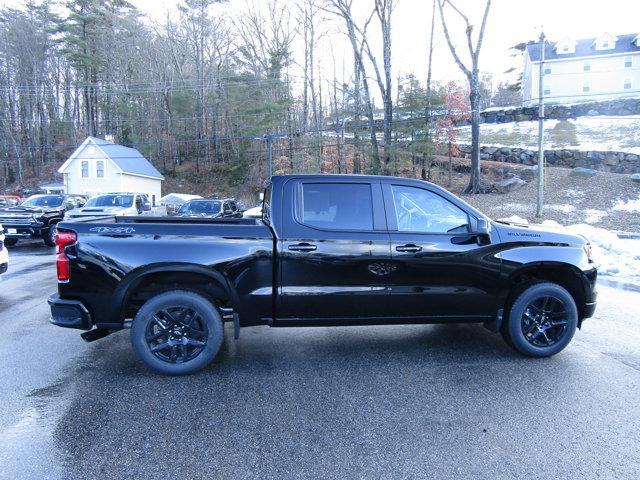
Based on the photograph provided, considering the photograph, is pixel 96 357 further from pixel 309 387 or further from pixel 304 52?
pixel 304 52

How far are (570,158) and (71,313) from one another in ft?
106

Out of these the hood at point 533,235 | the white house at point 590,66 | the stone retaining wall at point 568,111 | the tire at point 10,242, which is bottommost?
the tire at point 10,242

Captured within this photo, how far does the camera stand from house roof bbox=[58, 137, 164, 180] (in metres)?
39.8

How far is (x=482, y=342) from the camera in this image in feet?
17.2

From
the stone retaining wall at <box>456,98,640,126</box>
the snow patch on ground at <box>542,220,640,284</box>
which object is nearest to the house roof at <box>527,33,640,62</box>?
the stone retaining wall at <box>456,98,640,126</box>

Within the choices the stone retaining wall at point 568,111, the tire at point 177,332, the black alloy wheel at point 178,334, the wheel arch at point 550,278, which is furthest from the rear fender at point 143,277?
the stone retaining wall at point 568,111

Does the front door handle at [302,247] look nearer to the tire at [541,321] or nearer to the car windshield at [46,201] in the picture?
the tire at [541,321]

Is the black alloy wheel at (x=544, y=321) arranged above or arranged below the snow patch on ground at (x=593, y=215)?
below

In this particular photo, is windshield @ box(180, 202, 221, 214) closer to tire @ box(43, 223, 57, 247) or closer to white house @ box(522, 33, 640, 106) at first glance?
tire @ box(43, 223, 57, 247)

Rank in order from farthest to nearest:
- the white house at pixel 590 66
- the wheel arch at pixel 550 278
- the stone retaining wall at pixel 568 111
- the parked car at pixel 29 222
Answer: the white house at pixel 590 66, the stone retaining wall at pixel 568 111, the parked car at pixel 29 222, the wheel arch at pixel 550 278

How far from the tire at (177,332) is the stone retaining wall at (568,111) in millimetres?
36592

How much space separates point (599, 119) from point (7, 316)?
1757 inches

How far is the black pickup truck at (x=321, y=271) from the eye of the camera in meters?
4.14

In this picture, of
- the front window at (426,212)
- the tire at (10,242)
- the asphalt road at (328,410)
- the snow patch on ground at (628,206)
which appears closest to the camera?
the asphalt road at (328,410)
